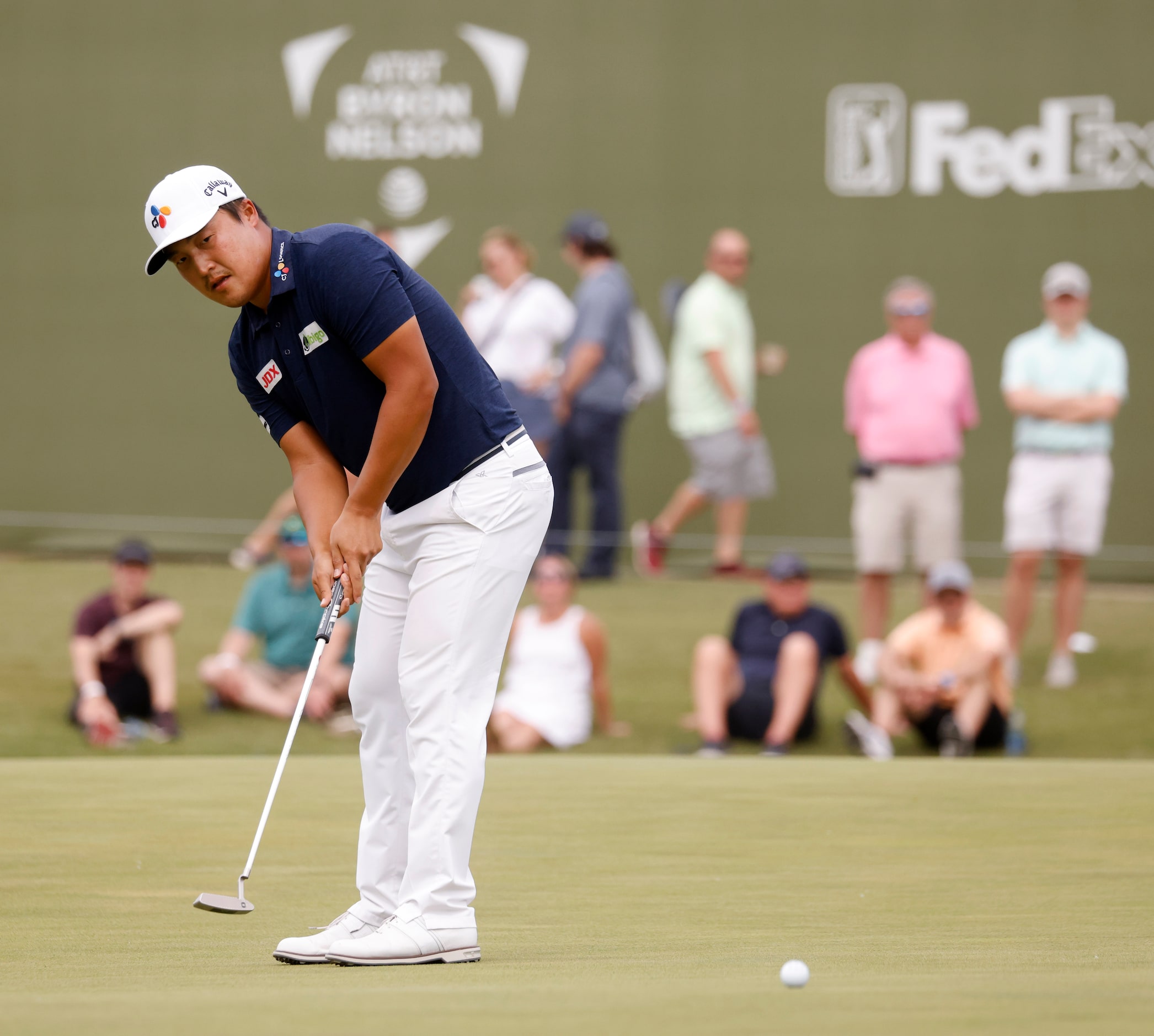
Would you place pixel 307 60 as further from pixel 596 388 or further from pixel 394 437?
pixel 394 437

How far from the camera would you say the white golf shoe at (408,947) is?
3787 millimetres

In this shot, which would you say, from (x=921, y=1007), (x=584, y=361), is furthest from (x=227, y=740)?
(x=921, y=1007)

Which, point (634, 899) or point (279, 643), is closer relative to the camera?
point (634, 899)

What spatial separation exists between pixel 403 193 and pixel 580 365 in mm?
2654

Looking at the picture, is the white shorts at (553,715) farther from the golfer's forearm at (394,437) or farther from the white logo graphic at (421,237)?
the white logo graphic at (421,237)

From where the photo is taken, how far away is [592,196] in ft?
40.5

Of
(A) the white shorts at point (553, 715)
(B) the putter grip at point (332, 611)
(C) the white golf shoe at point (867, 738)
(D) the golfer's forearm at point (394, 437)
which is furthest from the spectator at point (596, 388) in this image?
(D) the golfer's forearm at point (394, 437)

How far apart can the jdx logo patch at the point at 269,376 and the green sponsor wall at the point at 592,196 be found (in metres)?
8.18

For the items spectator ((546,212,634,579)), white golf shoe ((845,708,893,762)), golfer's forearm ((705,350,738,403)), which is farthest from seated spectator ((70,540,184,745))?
golfer's forearm ((705,350,738,403))

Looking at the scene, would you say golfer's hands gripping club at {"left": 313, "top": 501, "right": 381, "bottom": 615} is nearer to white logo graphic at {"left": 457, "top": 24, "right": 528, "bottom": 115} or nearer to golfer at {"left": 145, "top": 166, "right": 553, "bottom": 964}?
golfer at {"left": 145, "top": 166, "right": 553, "bottom": 964}

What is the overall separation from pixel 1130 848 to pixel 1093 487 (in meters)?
4.43

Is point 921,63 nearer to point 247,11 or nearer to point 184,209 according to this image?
point 247,11

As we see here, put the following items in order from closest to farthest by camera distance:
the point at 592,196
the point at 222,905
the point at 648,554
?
the point at 222,905 → the point at 648,554 → the point at 592,196

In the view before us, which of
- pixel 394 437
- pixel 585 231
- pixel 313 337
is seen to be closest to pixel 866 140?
pixel 585 231
